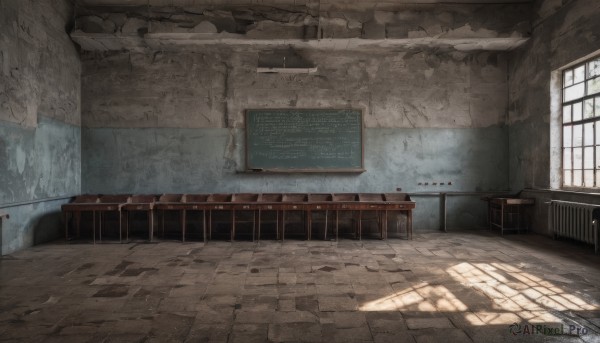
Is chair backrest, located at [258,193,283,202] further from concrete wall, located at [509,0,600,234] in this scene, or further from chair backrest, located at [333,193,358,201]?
concrete wall, located at [509,0,600,234]

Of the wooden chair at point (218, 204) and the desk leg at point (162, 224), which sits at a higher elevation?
the wooden chair at point (218, 204)

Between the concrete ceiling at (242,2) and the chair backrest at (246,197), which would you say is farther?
the chair backrest at (246,197)

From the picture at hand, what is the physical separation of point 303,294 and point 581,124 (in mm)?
5851

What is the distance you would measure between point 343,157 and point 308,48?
2413mm

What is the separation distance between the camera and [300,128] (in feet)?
25.8

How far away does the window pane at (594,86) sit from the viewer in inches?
237

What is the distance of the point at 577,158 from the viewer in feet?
21.3

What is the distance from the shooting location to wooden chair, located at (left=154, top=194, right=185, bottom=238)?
688 centimetres

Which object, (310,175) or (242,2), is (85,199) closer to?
(310,175)

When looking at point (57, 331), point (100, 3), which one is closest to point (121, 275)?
point (57, 331)

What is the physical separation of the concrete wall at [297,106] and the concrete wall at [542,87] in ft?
1.11

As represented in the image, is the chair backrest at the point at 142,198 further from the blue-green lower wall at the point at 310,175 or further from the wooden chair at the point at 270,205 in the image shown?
the wooden chair at the point at 270,205

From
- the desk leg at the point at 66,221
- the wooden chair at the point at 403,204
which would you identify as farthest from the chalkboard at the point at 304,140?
the desk leg at the point at 66,221

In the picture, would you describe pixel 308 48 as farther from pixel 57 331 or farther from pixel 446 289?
pixel 57 331
